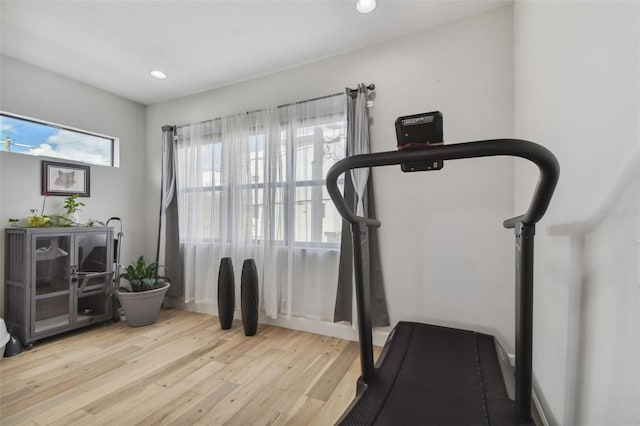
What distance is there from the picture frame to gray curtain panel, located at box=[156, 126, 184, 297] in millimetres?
769

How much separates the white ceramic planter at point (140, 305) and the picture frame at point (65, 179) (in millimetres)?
1238

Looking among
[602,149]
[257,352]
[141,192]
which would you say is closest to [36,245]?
[141,192]

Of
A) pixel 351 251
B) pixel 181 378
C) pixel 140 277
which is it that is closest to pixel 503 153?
pixel 351 251

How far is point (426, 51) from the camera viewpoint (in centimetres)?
221

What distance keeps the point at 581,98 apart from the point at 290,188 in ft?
6.89

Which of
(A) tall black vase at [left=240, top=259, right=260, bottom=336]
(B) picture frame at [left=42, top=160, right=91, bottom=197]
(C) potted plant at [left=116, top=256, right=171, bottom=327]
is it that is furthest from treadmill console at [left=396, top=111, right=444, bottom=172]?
(B) picture frame at [left=42, top=160, right=91, bottom=197]

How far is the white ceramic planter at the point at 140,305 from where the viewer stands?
2.74 metres

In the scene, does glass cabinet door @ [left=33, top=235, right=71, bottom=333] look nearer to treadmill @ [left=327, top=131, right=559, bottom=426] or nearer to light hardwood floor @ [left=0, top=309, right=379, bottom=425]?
light hardwood floor @ [left=0, top=309, right=379, bottom=425]

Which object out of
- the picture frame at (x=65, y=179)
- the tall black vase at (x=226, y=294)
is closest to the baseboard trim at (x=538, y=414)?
the tall black vase at (x=226, y=294)

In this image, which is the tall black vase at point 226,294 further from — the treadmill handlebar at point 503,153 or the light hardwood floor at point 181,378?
the treadmill handlebar at point 503,153

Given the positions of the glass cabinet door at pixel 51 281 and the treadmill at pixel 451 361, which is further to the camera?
the glass cabinet door at pixel 51 281

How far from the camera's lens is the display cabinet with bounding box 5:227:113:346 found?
2.32 metres

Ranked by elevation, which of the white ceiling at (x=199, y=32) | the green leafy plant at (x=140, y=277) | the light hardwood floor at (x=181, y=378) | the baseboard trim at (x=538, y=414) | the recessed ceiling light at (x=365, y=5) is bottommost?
the light hardwood floor at (x=181, y=378)

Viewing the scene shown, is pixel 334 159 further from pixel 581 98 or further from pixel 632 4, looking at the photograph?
pixel 632 4
